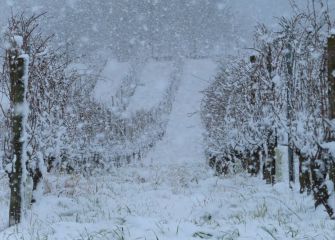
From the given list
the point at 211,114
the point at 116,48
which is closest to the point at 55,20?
the point at 116,48

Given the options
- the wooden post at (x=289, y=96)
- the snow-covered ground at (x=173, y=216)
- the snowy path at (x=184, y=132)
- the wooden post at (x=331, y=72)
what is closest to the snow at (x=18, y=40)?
the snow-covered ground at (x=173, y=216)

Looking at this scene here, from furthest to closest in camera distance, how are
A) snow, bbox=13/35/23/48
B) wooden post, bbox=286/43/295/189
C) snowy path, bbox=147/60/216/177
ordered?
1. snowy path, bbox=147/60/216/177
2. wooden post, bbox=286/43/295/189
3. snow, bbox=13/35/23/48

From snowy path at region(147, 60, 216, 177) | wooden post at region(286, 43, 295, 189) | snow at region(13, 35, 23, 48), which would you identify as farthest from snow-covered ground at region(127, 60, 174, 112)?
snow at region(13, 35, 23, 48)

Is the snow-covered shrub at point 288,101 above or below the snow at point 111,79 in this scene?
below

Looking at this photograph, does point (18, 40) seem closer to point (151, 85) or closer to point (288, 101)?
point (288, 101)

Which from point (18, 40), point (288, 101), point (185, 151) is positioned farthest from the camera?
point (185, 151)

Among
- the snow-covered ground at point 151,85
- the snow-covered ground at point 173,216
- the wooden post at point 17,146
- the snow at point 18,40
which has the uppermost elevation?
the snow-covered ground at point 151,85

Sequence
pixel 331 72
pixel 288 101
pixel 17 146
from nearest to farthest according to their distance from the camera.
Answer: pixel 331 72 → pixel 17 146 → pixel 288 101

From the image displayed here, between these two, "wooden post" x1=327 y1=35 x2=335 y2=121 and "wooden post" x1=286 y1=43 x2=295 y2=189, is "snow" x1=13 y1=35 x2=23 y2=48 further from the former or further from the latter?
"wooden post" x1=327 y1=35 x2=335 y2=121

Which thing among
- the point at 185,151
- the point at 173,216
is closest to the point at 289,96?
the point at 173,216

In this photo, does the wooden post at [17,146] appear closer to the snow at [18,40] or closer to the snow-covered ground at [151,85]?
the snow at [18,40]

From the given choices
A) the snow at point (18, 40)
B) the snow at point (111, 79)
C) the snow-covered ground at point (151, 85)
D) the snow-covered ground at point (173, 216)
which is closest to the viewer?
the snow-covered ground at point (173, 216)

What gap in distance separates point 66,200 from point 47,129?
2.82 metres

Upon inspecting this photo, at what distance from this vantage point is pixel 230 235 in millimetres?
6004
